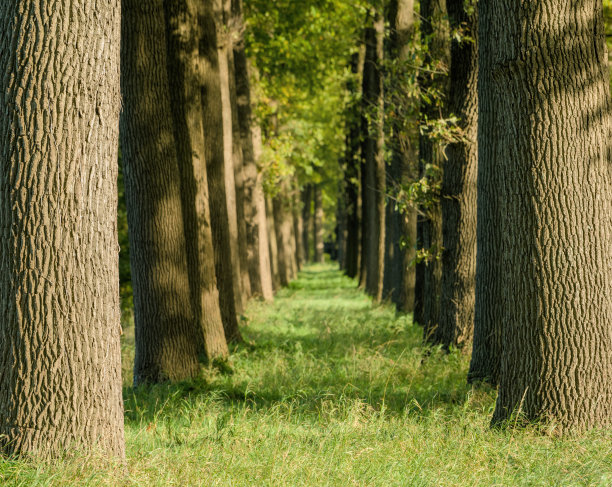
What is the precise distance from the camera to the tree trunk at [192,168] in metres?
10.1

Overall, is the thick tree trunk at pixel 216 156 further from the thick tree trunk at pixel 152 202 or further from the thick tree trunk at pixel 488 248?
the thick tree trunk at pixel 488 248

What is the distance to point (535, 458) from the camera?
4.97m

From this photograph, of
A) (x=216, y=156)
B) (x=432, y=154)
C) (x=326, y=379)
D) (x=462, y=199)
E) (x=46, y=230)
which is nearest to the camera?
(x=46, y=230)

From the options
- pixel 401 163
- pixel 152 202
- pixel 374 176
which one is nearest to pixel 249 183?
pixel 374 176

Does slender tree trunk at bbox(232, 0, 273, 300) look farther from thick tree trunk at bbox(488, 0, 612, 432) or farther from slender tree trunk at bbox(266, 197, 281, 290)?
thick tree trunk at bbox(488, 0, 612, 432)

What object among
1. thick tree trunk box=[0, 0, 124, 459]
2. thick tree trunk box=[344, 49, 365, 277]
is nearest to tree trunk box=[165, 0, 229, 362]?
thick tree trunk box=[0, 0, 124, 459]

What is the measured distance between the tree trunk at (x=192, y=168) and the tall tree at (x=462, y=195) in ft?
11.7

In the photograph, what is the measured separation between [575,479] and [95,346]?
11.0 feet

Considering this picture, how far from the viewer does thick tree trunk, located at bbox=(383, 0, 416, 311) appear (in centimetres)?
1395

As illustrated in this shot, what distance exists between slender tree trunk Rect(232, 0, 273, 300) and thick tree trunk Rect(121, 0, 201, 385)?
919 cm

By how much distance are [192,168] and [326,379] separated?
3.82 meters

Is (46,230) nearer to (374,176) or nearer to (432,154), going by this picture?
(432,154)

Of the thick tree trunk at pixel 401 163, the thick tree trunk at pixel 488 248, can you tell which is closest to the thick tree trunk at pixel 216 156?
the thick tree trunk at pixel 401 163

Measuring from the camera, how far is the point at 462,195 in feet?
31.6
